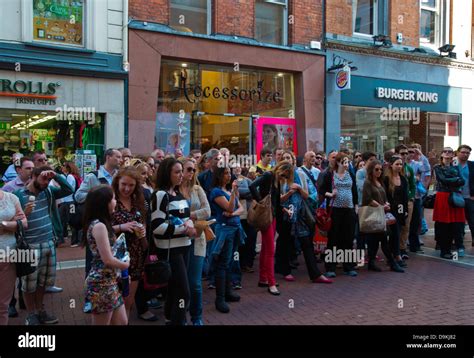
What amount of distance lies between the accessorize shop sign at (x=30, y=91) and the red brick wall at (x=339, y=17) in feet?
29.1

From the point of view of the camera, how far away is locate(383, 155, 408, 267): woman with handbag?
7.90 metres

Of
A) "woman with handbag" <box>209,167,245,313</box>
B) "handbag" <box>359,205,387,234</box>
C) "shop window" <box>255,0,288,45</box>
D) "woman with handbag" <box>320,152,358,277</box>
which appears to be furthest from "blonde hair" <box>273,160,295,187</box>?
"shop window" <box>255,0,288,45</box>

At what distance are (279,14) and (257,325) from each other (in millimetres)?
12158

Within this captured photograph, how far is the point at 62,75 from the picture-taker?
11.5 metres

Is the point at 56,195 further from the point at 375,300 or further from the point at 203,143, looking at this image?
the point at 203,143

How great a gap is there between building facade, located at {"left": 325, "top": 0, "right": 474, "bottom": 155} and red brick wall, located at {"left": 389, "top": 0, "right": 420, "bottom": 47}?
34 mm

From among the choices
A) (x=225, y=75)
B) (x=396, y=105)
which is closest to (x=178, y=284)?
(x=225, y=75)

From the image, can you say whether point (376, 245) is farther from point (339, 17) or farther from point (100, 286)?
point (339, 17)

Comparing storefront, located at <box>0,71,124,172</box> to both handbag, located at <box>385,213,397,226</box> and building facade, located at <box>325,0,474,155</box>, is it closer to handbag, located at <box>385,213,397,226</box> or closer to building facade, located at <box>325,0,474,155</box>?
building facade, located at <box>325,0,474,155</box>

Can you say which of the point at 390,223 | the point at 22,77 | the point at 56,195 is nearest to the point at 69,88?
the point at 22,77

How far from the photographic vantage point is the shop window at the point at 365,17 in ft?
53.3

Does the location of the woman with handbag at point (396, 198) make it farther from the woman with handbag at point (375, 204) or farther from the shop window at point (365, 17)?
the shop window at point (365, 17)

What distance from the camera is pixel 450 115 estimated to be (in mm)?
18406

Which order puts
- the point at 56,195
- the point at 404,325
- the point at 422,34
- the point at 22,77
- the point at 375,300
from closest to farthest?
the point at 404,325 → the point at 56,195 → the point at 375,300 → the point at 22,77 → the point at 422,34
